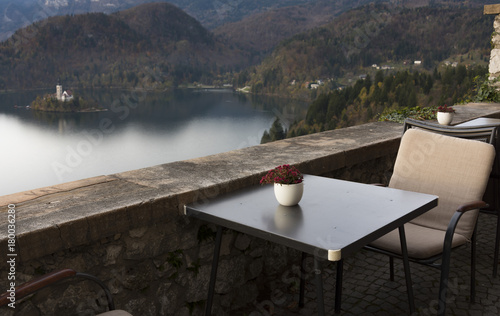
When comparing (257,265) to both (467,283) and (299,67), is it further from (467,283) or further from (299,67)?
(299,67)

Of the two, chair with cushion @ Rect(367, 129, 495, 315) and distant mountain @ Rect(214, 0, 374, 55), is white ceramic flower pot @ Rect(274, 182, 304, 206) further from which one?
distant mountain @ Rect(214, 0, 374, 55)

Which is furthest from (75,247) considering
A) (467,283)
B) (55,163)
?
(55,163)

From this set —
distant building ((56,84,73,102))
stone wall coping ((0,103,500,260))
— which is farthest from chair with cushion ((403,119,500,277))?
distant building ((56,84,73,102))

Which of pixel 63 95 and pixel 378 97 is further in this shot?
pixel 63 95

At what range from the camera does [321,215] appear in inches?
60.4

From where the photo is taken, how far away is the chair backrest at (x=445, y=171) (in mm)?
1970

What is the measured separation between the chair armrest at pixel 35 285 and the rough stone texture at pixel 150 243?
0.61 ft

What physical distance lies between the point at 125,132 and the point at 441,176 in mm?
38815

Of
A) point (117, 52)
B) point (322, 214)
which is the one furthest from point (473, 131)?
point (117, 52)

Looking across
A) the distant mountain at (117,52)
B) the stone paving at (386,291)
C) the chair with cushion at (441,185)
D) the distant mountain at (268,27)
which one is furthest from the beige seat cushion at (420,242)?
the distant mountain at (268,27)

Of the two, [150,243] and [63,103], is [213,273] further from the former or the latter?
[63,103]

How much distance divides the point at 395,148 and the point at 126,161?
30.9m

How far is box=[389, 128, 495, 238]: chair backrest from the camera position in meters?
1.97

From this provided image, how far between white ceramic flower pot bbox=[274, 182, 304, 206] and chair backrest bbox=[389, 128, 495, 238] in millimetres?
792
